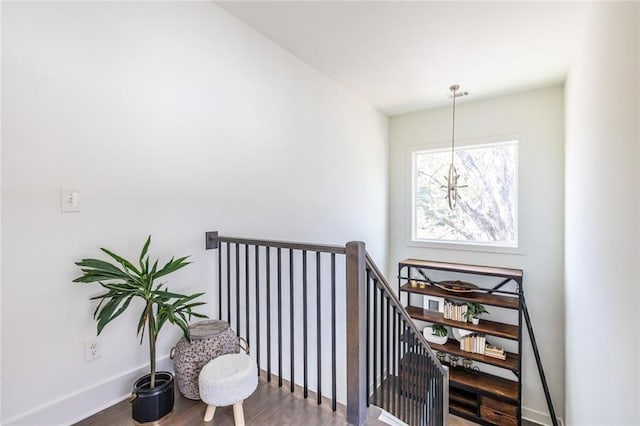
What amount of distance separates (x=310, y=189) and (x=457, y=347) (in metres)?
2.60

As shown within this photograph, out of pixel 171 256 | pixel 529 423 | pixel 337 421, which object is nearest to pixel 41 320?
pixel 171 256

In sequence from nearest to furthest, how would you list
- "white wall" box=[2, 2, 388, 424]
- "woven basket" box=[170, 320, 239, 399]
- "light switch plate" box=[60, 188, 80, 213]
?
"white wall" box=[2, 2, 388, 424]
"light switch plate" box=[60, 188, 80, 213]
"woven basket" box=[170, 320, 239, 399]

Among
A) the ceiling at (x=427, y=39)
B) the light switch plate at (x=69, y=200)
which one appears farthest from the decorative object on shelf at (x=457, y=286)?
the light switch plate at (x=69, y=200)

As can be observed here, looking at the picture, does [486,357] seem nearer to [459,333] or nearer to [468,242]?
[459,333]

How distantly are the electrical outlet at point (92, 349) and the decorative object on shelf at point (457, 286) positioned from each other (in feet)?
10.9

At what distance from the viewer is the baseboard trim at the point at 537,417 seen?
3394 millimetres

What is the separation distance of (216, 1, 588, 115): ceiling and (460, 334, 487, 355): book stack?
9.23ft

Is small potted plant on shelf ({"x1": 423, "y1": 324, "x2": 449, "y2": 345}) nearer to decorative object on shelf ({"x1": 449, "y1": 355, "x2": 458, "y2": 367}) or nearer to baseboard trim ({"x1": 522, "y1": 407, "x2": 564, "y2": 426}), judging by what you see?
decorative object on shelf ({"x1": 449, "y1": 355, "x2": 458, "y2": 367})

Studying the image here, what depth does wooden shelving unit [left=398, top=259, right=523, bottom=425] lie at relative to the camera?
3246mm

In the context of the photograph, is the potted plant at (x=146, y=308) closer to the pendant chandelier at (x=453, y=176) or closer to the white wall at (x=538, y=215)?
the pendant chandelier at (x=453, y=176)

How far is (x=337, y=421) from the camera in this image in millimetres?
1536

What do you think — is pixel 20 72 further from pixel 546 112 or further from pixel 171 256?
pixel 546 112

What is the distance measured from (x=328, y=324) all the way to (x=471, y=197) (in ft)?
8.02

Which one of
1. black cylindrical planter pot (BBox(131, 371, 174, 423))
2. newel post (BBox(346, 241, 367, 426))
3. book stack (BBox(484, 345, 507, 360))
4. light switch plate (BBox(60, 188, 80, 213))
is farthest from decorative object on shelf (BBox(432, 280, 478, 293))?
light switch plate (BBox(60, 188, 80, 213))
